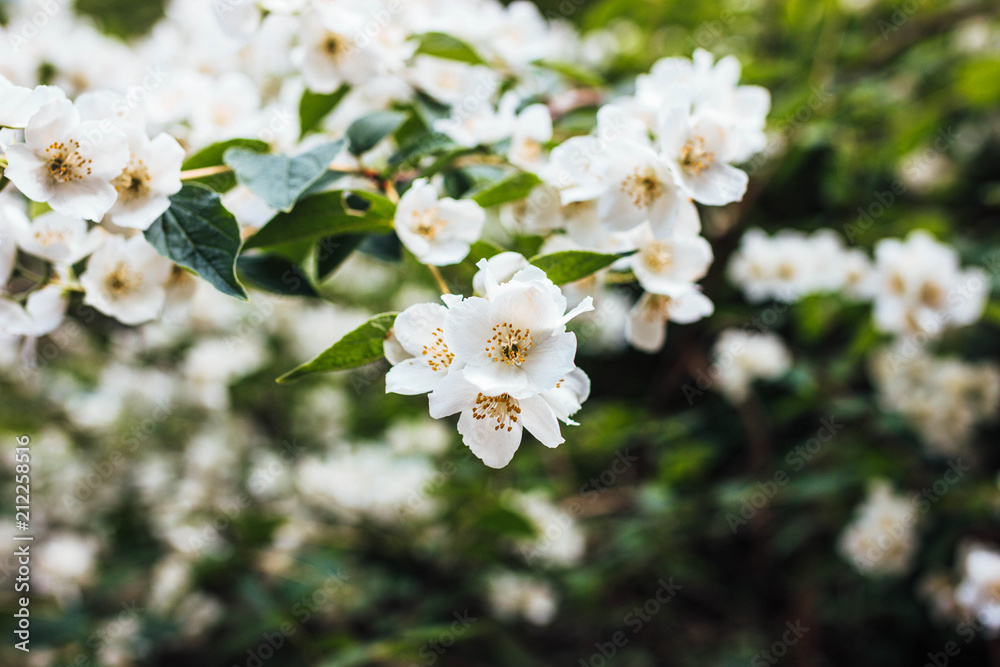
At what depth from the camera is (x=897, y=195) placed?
2676 mm

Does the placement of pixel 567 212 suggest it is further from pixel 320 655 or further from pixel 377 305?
pixel 377 305

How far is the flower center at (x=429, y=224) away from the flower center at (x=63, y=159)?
1.37 ft

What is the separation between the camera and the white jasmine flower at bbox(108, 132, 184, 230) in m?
0.83

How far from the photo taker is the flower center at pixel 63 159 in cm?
78

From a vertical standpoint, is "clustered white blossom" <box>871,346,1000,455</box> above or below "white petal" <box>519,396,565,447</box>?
below

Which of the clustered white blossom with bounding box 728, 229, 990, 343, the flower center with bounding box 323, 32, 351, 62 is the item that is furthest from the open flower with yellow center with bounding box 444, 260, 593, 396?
the clustered white blossom with bounding box 728, 229, 990, 343

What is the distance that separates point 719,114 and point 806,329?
1291 millimetres

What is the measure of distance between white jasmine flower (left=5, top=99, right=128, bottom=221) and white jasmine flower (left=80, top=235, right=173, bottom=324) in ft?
0.39

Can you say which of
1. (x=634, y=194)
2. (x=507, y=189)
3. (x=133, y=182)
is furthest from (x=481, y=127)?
(x=133, y=182)

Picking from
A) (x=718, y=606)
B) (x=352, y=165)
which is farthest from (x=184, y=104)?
(x=718, y=606)

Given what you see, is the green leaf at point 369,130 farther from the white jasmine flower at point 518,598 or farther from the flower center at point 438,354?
the white jasmine flower at point 518,598

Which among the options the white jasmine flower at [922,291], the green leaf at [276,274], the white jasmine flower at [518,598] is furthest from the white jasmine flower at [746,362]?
the green leaf at [276,274]

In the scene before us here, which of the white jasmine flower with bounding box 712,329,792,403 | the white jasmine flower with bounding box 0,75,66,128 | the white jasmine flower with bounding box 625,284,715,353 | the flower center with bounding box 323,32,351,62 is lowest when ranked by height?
the white jasmine flower with bounding box 712,329,792,403

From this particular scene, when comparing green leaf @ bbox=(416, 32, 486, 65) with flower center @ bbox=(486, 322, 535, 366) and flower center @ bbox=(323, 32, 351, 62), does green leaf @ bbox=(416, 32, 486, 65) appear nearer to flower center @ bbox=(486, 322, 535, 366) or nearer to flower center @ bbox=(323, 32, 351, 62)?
flower center @ bbox=(323, 32, 351, 62)
